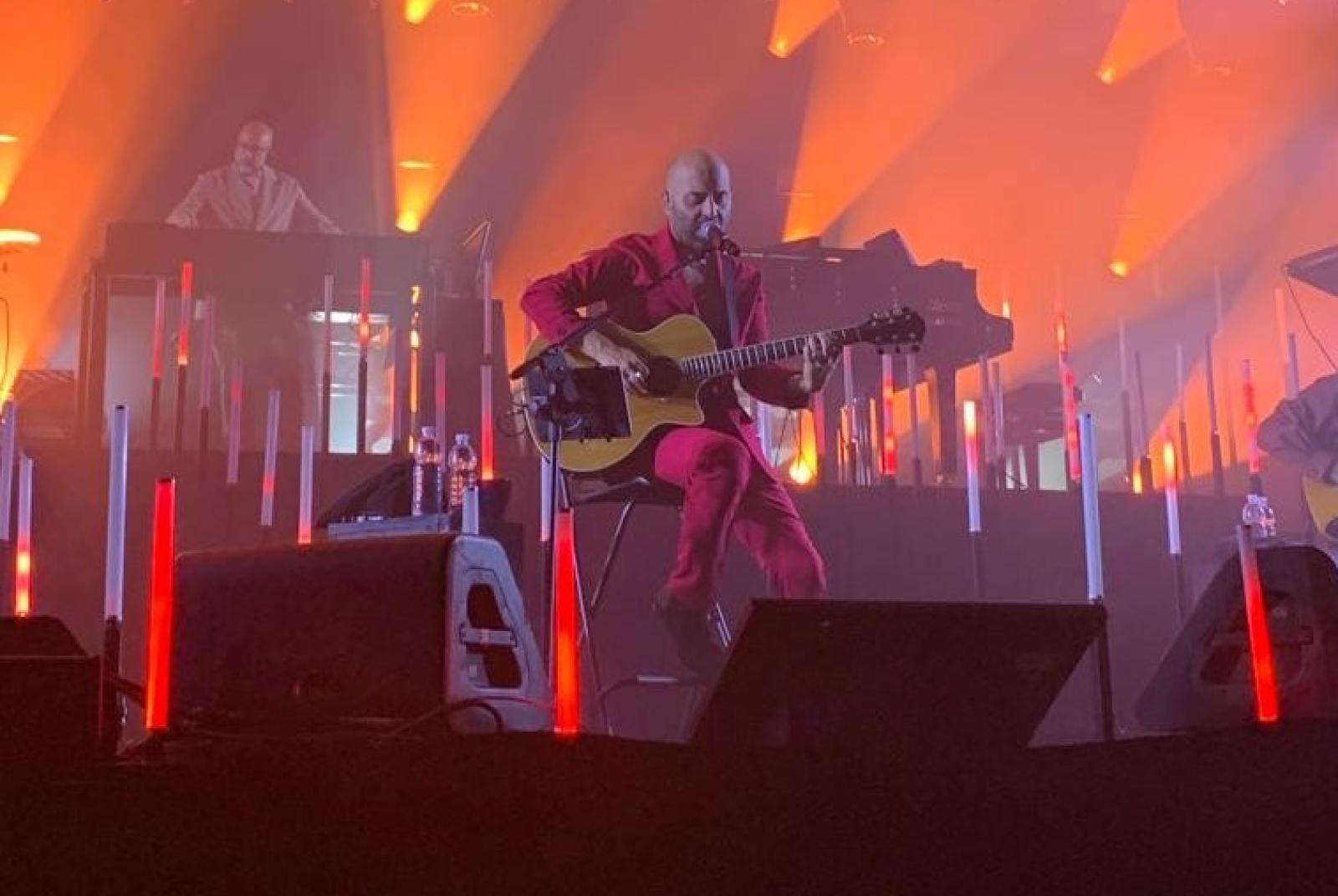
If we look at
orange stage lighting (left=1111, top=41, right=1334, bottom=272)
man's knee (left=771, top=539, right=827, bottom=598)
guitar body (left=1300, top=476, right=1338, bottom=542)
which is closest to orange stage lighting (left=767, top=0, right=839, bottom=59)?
orange stage lighting (left=1111, top=41, right=1334, bottom=272)

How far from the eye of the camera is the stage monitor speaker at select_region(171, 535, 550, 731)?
2.05 m

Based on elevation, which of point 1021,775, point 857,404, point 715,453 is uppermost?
point 857,404

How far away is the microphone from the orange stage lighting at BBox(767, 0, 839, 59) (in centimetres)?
637

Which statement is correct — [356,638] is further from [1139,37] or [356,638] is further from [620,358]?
[1139,37]

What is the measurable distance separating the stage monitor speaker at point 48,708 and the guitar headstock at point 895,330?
2183 millimetres

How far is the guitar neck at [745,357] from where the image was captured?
3.57 m

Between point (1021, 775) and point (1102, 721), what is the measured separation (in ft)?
2.21

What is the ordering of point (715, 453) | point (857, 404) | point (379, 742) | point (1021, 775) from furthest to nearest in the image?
point (857, 404) → point (715, 453) → point (1021, 775) → point (379, 742)

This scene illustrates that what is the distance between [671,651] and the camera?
4301 millimetres

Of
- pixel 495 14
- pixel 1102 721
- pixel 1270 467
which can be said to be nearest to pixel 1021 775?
pixel 1102 721

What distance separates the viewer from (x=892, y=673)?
2.03 metres

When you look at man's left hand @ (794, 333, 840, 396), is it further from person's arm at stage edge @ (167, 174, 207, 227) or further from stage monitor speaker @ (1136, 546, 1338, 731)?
person's arm at stage edge @ (167, 174, 207, 227)

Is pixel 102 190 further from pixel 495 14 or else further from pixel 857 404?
pixel 857 404

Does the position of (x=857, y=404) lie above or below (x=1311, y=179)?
below
